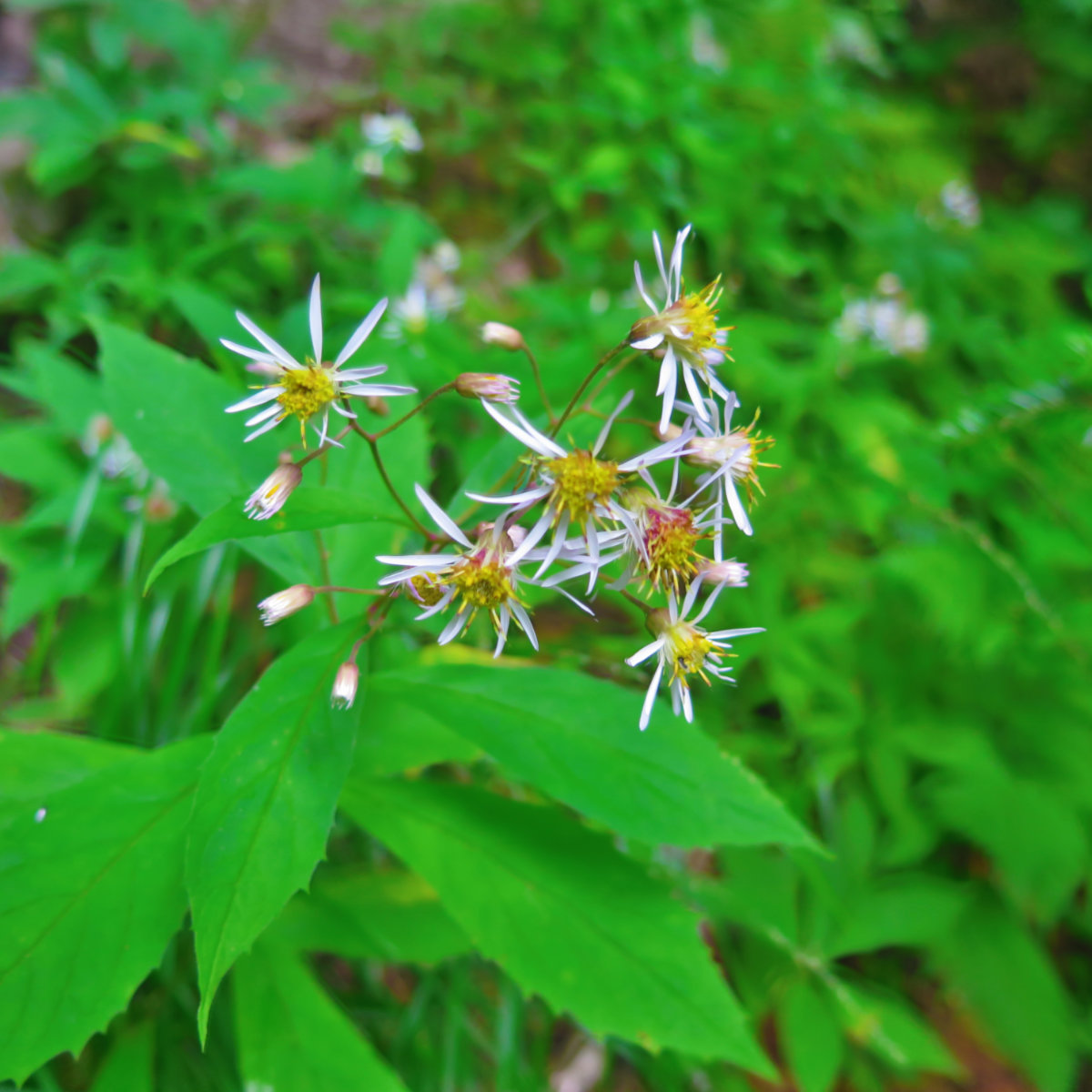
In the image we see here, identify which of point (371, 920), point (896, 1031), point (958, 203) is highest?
point (958, 203)

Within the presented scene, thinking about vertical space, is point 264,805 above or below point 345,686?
below

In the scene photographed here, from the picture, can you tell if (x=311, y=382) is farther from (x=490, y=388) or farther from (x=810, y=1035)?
(x=810, y=1035)

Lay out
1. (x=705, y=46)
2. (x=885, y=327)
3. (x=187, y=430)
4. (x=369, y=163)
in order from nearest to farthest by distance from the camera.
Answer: (x=187, y=430), (x=369, y=163), (x=885, y=327), (x=705, y=46)

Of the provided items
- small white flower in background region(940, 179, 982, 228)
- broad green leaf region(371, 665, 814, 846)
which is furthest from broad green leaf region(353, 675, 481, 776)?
small white flower in background region(940, 179, 982, 228)

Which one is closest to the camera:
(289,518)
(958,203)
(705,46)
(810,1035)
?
(289,518)

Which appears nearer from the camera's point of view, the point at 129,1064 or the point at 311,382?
the point at 311,382

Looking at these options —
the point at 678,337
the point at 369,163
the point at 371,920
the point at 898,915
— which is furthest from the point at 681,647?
the point at 369,163
